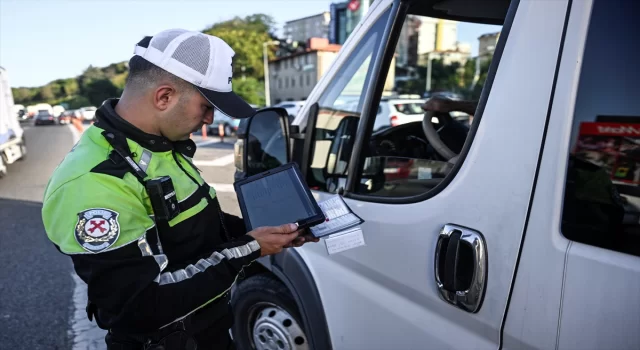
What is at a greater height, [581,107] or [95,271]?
[581,107]

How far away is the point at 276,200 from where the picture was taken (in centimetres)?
165

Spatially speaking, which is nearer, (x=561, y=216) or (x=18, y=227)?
(x=561, y=216)

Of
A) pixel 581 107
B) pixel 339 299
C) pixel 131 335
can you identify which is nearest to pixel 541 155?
pixel 581 107

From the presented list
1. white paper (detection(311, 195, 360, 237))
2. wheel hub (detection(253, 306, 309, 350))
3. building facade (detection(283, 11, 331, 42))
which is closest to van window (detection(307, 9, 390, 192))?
white paper (detection(311, 195, 360, 237))

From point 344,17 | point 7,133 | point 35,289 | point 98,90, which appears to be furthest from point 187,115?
point 98,90

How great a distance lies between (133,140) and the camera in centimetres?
137

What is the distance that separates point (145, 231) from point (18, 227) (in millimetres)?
5669

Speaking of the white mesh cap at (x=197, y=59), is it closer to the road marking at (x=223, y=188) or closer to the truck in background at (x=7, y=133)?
the road marking at (x=223, y=188)

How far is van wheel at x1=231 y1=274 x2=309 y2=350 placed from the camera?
2.25m

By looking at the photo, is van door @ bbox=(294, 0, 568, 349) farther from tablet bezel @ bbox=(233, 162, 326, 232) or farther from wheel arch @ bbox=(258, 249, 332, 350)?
tablet bezel @ bbox=(233, 162, 326, 232)

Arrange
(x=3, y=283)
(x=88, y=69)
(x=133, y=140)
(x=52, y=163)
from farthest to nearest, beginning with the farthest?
(x=88, y=69), (x=52, y=163), (x=3, y=283), (x=133, y=140)

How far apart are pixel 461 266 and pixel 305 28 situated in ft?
280

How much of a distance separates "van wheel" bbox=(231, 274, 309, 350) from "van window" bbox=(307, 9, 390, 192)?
615mm

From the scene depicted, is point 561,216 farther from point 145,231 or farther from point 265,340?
point 265,340
